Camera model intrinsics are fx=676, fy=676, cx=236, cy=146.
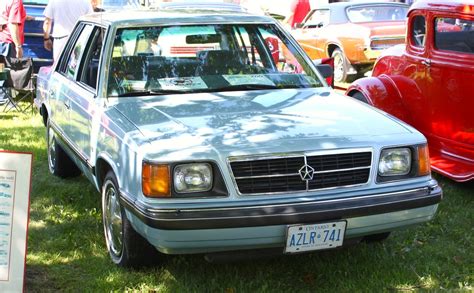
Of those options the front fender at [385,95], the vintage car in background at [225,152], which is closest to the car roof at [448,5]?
the front fender at [385,95]

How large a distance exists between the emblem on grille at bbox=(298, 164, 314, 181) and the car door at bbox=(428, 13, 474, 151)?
239 cm

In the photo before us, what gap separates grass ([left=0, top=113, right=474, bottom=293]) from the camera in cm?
401

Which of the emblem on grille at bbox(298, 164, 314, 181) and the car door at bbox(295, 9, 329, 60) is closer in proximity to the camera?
the emblem on grille at bbox(298, 164, 314, 181)

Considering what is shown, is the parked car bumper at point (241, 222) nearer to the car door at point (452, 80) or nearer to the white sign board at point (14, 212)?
the white sign board at point (14, 212)

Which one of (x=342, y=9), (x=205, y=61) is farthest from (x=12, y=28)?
(x=205, y=61)

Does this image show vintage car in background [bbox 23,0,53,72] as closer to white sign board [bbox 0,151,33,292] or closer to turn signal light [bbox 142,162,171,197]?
white sign board [bbox 0,151,33,292]

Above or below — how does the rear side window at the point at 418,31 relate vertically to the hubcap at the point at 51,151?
above

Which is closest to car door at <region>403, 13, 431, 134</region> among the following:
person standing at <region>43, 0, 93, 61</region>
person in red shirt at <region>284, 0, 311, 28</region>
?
person standing at <region>43, 0, 93, 61</region>

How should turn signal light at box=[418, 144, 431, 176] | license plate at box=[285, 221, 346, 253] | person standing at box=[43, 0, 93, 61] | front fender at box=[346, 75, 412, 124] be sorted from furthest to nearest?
person standing at box=[43, 0, 93, 61]
front fender at box=[346, 75, 412, 124]
turn signal light at box=[418, 144, 431, 176]
license plate at box=[285, 221, 346, 253]

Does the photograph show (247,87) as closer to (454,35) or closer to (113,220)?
(113,220)

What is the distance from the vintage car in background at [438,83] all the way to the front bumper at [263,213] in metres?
2.04

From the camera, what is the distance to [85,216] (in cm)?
530

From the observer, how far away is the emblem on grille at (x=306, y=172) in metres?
3.60

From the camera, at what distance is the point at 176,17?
504 cm
